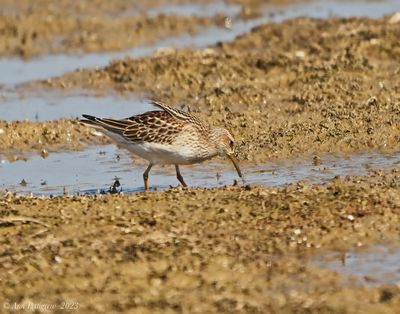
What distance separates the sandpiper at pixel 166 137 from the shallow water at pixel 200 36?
327 inches

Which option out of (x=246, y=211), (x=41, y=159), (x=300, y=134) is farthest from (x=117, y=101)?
(x=246, y=211)

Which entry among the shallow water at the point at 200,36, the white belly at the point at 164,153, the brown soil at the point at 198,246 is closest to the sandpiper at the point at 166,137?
the white belly at the point at 164,153

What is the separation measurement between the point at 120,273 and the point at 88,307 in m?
0.67

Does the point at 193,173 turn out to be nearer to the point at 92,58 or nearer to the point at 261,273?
the point at 261,273

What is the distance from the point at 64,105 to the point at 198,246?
9265 millimetres

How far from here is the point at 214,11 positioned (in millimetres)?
28141

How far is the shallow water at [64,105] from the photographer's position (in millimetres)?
17672

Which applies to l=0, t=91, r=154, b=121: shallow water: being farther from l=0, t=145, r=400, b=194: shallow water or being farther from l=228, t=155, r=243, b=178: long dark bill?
l=228, t=155, r=243, b=178: long dark bill

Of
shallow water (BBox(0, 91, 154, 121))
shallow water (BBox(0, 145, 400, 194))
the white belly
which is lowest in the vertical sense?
shallow water (BBox(0, 145, 400, 194))

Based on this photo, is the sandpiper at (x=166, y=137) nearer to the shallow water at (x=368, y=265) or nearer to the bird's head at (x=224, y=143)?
the bird's head at (x=224, y=143)

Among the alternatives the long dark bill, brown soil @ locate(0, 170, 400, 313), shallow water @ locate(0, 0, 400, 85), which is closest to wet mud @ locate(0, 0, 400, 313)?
brown soil @ locate(0, 170, 400, 313)

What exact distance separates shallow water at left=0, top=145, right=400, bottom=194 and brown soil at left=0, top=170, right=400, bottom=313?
1.57 metres

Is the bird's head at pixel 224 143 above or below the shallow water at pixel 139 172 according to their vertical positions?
above

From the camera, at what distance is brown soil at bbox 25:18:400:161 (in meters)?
14.7
